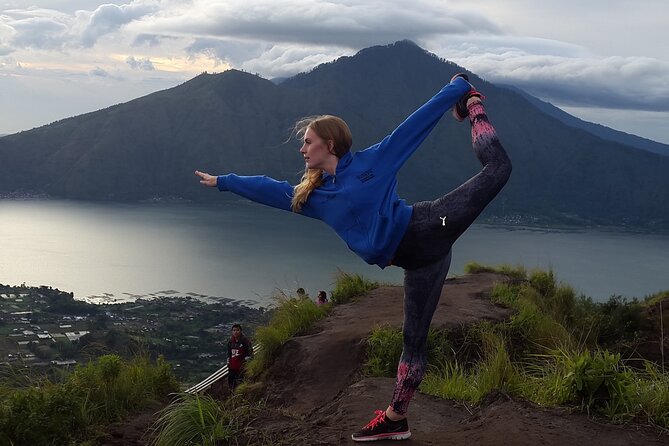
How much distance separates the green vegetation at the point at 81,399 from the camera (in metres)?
4.00

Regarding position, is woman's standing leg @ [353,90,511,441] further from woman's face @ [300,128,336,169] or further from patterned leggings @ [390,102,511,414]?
woman's face @ [300,128,336,169]

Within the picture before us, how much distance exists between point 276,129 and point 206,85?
31764 mm

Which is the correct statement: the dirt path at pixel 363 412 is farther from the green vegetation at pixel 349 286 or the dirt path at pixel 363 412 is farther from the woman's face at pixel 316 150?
the woman's face at pixel 316 150

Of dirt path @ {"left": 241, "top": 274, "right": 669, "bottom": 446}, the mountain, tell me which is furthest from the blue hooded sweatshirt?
the mountain

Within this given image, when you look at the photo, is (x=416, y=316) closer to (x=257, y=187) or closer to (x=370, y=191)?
(x=370, y=191)


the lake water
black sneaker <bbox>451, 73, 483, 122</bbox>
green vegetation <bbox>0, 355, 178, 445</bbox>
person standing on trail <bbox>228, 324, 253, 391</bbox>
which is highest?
black sneaker <bbox>451, 73, 483, 122</bbox>

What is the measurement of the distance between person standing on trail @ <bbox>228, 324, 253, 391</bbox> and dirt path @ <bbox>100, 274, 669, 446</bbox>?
3.36ft

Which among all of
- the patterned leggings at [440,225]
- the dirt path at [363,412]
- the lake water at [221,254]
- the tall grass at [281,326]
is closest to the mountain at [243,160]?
the lake water at [221,254]

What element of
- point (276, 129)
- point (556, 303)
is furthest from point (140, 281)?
point (276, 129)

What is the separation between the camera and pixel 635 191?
6225 inches

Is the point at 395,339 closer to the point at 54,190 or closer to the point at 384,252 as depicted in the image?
the point at 384,252

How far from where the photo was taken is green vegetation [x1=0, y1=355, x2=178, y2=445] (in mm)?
3998

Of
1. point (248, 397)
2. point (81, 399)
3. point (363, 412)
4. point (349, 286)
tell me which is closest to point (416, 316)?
point (363, 412)

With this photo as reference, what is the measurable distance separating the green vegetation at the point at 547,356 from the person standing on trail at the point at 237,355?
7.39 feet
